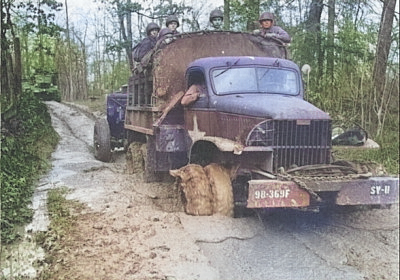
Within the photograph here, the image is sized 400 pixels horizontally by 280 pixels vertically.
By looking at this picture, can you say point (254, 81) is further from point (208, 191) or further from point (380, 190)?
point (380, 190)

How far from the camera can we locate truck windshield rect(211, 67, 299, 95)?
3029 millimetres

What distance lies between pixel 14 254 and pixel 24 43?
0.79 metres

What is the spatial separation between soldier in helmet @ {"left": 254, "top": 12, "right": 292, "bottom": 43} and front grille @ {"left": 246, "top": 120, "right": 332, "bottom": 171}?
54cm

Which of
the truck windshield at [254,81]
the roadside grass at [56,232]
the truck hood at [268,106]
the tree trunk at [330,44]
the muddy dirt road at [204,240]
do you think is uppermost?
the tree trunk at [330,44]

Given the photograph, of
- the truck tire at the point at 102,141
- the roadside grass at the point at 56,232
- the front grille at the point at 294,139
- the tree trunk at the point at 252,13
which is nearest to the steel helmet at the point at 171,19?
the tree trunk at the point at 252,13

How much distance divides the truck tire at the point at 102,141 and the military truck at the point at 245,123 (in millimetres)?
391

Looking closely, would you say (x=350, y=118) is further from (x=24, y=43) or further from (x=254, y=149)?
(x=24, y=43)

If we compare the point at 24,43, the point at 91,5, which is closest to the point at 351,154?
the point at 91,5

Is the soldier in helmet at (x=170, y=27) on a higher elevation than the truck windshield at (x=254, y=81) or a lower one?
higher

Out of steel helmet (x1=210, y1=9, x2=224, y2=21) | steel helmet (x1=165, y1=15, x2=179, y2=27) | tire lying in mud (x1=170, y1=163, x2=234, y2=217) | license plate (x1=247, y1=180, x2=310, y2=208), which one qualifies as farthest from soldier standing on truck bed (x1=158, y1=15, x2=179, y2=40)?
license plate (x1=247, y1=180, x2=310, y2=208)

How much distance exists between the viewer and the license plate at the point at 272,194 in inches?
92.1

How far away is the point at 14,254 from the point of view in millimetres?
1872

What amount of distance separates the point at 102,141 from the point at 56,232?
2449 millimetres

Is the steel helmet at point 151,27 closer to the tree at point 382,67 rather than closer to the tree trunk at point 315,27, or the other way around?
the tree trunk at point 315,27
